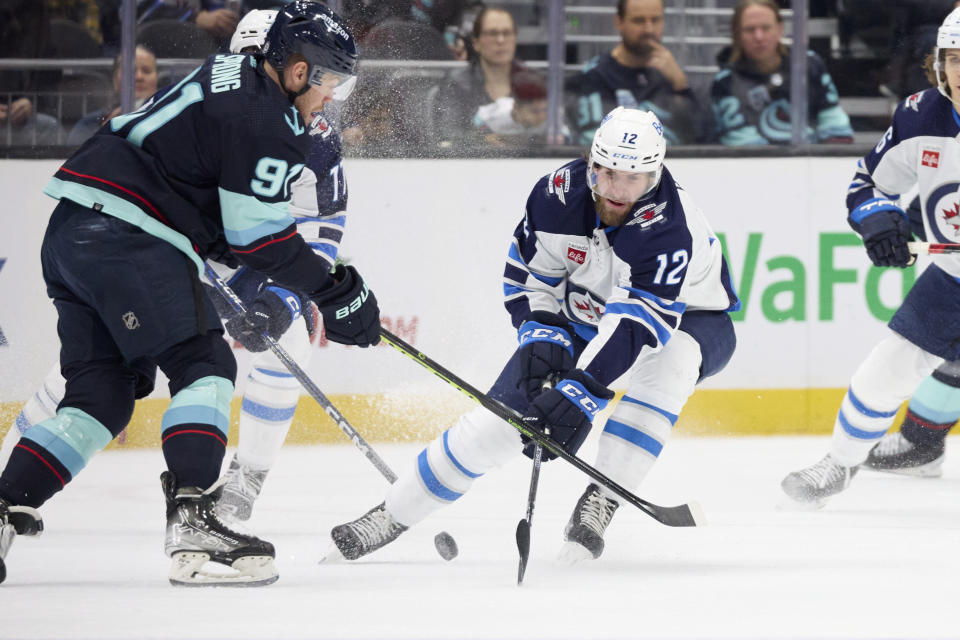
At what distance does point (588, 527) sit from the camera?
9.57 ft

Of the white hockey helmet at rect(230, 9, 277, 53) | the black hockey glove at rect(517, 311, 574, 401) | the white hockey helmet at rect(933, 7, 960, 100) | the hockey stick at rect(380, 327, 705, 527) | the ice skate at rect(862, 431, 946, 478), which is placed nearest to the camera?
the hockey stick at rect(380, 327, 705, 527)

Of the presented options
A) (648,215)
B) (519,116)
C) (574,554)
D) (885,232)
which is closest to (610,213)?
(648,215)

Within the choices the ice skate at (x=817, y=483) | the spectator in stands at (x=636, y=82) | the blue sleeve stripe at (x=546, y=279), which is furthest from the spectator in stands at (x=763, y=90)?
the blue sleeve stripe at (x=546, y=279)

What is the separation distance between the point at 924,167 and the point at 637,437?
1.20m

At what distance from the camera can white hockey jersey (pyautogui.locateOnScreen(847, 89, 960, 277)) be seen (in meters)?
3.58

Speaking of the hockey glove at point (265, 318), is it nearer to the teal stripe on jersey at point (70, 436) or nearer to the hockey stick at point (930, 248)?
the teal stripe on jersey at point (70, 436)

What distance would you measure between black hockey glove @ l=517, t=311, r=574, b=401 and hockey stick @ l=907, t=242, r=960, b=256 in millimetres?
1067

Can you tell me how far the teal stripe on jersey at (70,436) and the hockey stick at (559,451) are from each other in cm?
60

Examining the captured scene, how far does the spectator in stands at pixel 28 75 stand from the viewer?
191 inches

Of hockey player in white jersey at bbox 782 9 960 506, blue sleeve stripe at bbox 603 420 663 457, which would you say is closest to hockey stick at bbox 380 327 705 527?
blue sleeve stripe at bbox 603 420 663 457

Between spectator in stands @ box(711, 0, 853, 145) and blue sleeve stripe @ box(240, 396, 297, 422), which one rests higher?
spectator in stands @ box(711, 0, 853, 145)

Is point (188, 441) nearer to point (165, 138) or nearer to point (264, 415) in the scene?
point (165, 138)

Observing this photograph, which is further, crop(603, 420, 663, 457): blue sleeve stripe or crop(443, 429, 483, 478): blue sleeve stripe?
crop(603, 420, 663, 457): blue sleeve stripe

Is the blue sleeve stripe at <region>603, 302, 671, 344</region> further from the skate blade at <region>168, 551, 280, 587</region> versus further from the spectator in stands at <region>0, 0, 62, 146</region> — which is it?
the spectator in stands at <region>0, 0, 62, 146</region>
